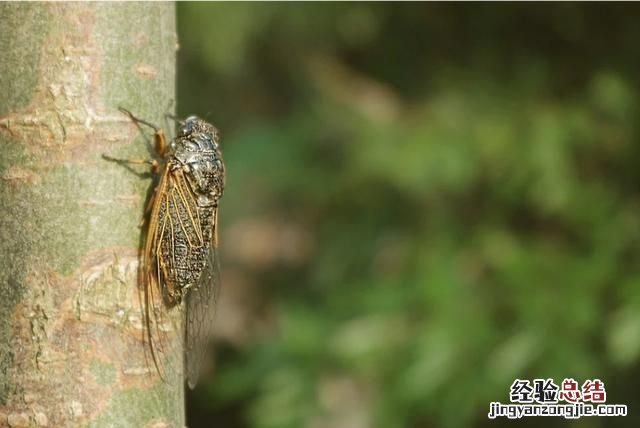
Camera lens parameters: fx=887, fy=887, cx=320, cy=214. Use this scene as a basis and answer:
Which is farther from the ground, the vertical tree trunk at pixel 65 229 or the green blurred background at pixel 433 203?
the green blurred background at pixel 433 203

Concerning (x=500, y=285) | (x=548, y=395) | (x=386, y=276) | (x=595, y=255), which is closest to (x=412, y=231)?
(x=386, y=276)

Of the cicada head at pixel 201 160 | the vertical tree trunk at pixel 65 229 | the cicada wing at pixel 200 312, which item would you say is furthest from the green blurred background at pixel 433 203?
the vertical tree trunk at pixel 65 229

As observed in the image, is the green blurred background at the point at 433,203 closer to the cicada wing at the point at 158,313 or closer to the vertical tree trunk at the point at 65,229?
the cicada wing at the point at 158,313

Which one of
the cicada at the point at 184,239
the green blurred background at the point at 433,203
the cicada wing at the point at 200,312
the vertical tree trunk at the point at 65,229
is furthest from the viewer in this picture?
the green blurred background at the point at 433,203

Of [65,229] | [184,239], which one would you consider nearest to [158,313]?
[65,229]

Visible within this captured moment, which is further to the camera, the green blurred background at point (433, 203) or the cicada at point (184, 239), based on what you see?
the green blurred background at point (433, 203)

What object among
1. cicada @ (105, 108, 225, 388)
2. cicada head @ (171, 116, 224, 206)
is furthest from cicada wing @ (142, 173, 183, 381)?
cicada head @ (171, 116, 224, 206)

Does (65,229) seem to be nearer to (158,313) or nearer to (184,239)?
(158,313)
